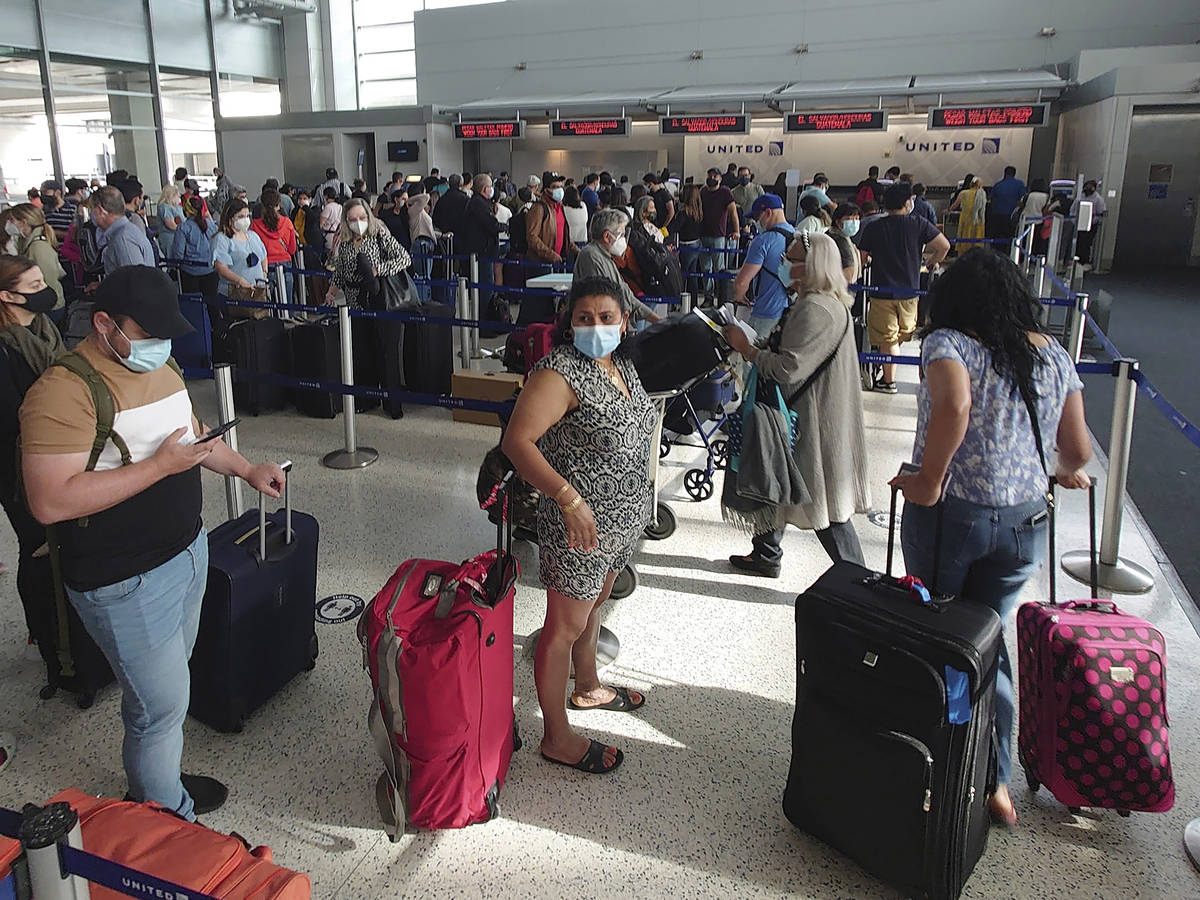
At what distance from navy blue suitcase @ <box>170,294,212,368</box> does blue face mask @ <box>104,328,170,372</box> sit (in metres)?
5.80

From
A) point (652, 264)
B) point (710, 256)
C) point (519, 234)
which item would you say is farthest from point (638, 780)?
point (710, 256)

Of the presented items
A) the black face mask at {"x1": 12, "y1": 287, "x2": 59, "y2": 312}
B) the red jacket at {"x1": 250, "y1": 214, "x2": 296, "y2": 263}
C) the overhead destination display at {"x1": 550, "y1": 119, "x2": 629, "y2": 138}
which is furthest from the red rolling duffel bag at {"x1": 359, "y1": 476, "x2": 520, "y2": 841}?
the overhead destination display at {"x1": 550, "y1": 119, "x2": 629, "y2": 138}

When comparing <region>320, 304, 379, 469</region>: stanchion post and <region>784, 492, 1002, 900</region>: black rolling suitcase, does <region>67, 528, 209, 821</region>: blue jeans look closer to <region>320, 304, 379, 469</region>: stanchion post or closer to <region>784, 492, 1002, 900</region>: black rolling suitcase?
<region>784, 492, 1002, 900</region>: black rolling suitcase

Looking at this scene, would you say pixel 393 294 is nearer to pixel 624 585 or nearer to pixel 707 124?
pixel 624 585

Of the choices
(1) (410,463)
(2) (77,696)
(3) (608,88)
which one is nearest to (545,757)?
(2) (77,696)

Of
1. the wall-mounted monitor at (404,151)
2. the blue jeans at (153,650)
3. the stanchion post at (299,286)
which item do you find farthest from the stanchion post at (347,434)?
the wall-mounted monitor at (404,151)

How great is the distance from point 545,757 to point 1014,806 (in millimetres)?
1516

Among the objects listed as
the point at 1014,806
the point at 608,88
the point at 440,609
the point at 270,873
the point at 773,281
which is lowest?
the point at 1014,806

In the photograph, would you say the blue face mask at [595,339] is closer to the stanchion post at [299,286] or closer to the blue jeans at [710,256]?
the stanchion post at [299,286]

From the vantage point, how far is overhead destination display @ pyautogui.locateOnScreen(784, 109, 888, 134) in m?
17.6

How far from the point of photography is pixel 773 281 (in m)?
6.78

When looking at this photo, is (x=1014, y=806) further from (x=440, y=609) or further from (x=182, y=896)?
(x=182, y=896)

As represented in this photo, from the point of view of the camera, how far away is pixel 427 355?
729 cm

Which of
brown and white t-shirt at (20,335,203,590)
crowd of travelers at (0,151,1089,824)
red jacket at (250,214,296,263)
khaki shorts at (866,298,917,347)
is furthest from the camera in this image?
red jacket at (250,214,296,263)
